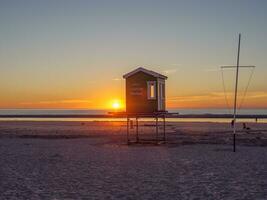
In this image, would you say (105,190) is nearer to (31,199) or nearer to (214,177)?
(31,199)

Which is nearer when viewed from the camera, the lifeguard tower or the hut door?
the lifeguard tower

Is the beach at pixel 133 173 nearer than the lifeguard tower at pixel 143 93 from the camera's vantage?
Yes

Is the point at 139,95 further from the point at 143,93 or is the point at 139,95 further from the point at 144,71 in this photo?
the point at 144,71

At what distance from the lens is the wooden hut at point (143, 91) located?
117ft

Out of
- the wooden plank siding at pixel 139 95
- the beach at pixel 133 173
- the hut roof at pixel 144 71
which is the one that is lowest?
the beach at pixel 133 173

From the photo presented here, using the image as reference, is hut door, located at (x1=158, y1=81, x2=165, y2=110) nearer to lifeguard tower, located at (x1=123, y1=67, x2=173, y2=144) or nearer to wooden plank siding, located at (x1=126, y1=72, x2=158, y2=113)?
lifeguard tower, located at (x1=123, y1=67, x2=173, y2=144)

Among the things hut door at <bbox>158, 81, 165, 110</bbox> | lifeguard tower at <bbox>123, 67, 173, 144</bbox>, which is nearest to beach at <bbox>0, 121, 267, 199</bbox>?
lifeguard tower at <bbox>123, 67, 173, 144</bbox>

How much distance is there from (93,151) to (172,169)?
1032cm

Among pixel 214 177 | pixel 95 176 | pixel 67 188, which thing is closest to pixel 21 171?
pixel 95 176

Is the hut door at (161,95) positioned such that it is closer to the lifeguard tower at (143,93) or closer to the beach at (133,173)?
the lifeguard tower at (143,93)

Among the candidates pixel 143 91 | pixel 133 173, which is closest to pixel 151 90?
pixel 143 91

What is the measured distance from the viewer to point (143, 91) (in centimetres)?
3588

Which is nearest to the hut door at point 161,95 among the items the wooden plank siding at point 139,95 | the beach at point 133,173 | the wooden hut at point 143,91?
the wooden hut at point 143,91

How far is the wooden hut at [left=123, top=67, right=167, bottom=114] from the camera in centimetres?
3556
